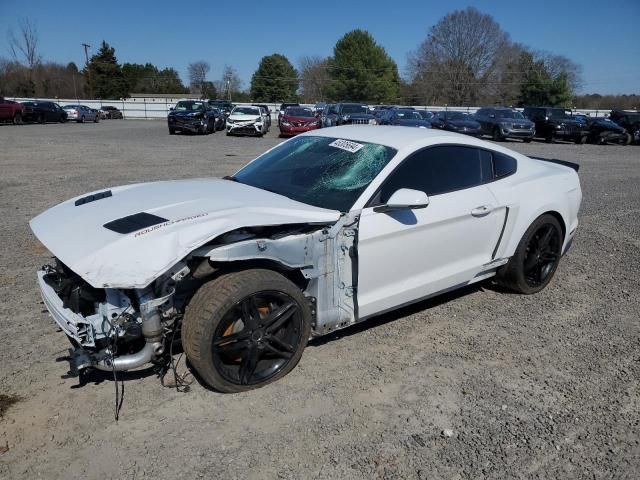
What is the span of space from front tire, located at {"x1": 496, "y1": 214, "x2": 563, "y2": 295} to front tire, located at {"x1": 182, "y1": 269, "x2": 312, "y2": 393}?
2.24m

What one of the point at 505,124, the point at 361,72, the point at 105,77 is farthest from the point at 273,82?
the point at 505,124

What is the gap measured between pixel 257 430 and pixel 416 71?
7879 cm

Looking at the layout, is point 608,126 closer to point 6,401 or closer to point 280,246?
point 280,246

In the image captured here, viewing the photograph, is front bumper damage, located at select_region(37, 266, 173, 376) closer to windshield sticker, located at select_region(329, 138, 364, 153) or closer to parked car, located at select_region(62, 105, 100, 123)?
windshield sticker, located at select_region(329, 138, 364, 153)

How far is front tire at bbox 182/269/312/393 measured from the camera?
9.28 ft

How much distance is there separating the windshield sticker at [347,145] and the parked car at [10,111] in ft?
106

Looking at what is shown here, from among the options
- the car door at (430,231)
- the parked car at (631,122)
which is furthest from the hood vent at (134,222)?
the parked car at (631,122)

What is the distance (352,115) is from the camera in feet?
78.3

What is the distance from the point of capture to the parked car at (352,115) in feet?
75.8

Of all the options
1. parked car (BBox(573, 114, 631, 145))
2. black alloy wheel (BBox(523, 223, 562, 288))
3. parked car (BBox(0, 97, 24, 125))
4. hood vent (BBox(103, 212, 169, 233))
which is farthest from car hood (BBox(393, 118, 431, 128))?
parked car (BBox(0, 97, 24, 125))

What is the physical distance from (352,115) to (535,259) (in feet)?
66.1

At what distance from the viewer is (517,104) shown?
220 feet

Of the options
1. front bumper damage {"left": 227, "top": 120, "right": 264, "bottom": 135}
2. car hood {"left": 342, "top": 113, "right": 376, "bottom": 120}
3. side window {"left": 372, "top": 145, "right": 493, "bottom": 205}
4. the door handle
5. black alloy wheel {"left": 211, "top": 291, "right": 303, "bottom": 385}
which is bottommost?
black alloy wheel {"left": 211, "top": 291, "right": 303, "bottom": 385}

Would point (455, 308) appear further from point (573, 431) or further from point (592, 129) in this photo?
point (592, 129)
